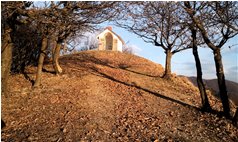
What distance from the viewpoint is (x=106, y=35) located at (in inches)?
2137

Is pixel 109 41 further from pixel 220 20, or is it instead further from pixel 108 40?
pixel 220 20

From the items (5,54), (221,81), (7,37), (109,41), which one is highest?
(109,41)

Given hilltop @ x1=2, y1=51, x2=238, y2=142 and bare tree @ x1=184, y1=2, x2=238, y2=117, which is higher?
bare tree @ x1=184, y1=2, x2=238, y2=117

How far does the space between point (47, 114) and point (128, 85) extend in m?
7.58

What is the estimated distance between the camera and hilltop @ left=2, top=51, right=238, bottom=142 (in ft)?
34.7

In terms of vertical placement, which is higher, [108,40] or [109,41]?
[108,40]

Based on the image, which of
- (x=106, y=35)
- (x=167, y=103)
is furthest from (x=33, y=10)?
(x=106, y=35)

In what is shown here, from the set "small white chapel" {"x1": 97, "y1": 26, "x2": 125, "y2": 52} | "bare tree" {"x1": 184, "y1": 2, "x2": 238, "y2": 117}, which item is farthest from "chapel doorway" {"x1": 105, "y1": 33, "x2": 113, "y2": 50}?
"bare tree" {"x1": 184, "y1": 2, "x2": 238, "y2": 117}

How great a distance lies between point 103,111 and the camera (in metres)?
13.2

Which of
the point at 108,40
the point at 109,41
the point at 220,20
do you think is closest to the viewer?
the point at 220,20

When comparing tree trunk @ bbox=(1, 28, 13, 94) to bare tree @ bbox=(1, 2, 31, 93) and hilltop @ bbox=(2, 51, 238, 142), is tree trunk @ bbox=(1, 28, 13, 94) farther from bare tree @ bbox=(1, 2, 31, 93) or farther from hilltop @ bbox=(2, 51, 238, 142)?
hilltop @ bbox=(2, 51, 238, 142)

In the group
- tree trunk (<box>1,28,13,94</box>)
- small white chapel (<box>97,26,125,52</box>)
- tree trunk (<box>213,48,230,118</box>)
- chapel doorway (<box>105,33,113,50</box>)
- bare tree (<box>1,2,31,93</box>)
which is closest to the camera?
bare tree (<box>1,2,31,93</box>)

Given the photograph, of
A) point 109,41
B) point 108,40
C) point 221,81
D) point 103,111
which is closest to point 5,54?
point 103,111

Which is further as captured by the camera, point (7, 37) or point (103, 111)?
point (103, 111)
